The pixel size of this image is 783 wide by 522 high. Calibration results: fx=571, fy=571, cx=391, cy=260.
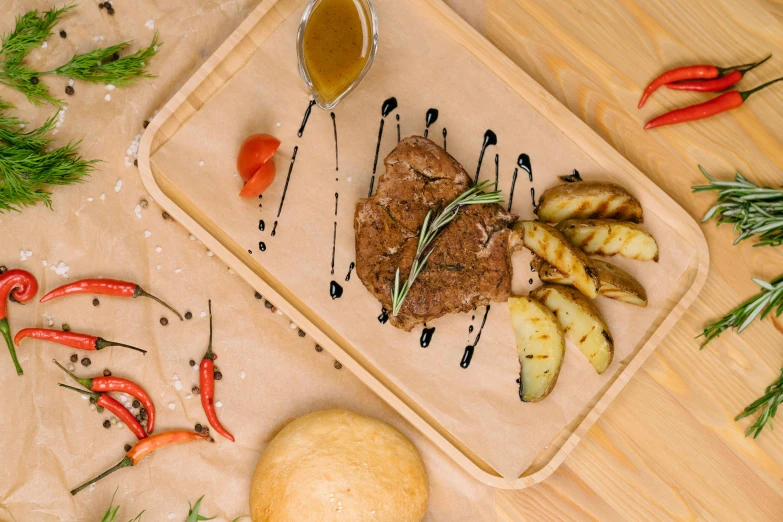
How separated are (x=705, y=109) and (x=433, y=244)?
1810 millimetres

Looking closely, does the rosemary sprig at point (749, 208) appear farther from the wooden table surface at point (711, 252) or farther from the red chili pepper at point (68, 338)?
the red chili pepper at point (68, 338)

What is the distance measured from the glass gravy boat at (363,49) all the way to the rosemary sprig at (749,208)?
6.57 feet

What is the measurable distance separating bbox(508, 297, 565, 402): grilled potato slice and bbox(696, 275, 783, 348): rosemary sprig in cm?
90

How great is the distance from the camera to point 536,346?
10.4 feet

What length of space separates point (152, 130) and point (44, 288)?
1209 millimetres

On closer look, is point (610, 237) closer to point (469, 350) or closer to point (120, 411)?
point (469, 350)

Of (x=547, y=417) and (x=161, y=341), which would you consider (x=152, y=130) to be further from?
(x=547, y=417)

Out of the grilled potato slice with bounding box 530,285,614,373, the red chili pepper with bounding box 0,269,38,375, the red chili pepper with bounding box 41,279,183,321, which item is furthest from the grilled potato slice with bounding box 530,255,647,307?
Result: the red chili pepper with bounding box 0,269,38,375

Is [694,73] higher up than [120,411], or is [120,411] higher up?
[694,73]

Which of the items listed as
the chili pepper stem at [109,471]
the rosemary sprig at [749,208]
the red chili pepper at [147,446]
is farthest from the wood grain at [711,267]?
the chili pepper stem at [109,471]

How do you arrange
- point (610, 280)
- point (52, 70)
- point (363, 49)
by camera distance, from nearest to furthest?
point (610, 280) → point (363, 49) → point (52, 70)

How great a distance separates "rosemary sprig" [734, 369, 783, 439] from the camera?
10.8 ft

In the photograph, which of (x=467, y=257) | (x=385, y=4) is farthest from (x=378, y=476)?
(x=385, y=4)

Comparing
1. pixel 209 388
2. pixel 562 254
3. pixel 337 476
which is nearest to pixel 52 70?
pixel 209 388
